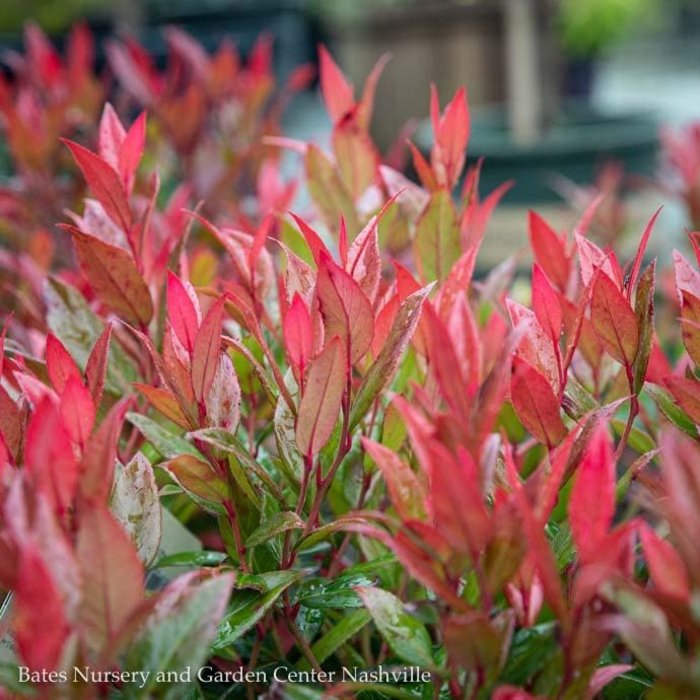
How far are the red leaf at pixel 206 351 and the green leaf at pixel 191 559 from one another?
14 cm

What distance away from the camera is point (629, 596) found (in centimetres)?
49

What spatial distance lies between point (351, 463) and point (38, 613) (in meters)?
0.36

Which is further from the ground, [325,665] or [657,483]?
[657,483]

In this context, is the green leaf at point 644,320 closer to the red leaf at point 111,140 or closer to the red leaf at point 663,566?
the red leaf at point 663,566

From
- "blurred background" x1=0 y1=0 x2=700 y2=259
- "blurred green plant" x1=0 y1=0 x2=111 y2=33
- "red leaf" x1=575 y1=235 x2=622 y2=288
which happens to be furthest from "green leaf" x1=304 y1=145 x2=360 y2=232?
"blurred green plant" x1=0 y1=0 x2=111 y2=33

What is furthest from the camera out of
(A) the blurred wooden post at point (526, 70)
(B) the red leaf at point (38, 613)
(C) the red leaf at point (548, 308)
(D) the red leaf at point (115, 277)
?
(A) the blurred wooden post at point (526, 70)

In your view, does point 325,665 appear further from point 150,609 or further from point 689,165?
point 689,165

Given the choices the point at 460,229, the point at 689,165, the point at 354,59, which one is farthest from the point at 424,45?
the point at 460,229

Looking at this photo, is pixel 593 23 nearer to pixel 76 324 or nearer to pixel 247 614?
pixel 76 324

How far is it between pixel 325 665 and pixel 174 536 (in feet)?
0.51

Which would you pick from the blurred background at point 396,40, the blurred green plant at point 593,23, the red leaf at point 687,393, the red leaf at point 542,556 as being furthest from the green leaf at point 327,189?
the blurred green plant at point 593,23

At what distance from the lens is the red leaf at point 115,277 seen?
2.55 ft

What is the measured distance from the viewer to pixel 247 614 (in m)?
0.63

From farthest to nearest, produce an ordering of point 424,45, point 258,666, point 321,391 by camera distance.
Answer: point 424,45 → point 258,666 → point 321,391
